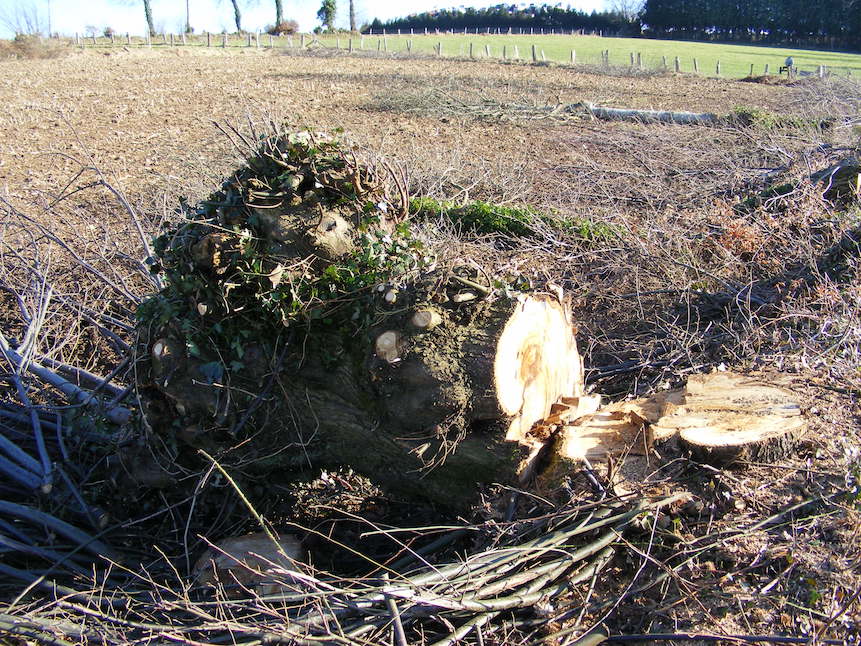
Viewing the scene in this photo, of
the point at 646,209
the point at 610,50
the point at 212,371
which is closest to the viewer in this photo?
the point at 212,371

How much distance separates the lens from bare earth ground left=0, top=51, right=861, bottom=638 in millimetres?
2682

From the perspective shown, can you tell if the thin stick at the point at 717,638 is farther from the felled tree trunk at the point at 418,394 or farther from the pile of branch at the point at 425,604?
the felled tree trunk at the point at 418,394

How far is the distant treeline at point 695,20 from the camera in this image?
42.2 metres

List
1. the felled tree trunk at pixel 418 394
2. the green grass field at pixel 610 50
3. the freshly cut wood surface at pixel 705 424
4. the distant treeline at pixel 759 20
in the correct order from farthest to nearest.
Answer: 1. the distant treeline at pixel 759 20
2. the green grass field at pixel 610 50
3. the freshly cut wood surface at pixel 705 424
4. the felled tree trunk at pixel 418 394

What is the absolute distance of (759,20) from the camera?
46.1 m

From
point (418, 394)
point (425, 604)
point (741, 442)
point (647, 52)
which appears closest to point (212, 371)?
point (418, 394)

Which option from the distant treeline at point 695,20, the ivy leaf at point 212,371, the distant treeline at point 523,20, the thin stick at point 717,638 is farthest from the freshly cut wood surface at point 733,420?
the distant treeline at point 523,20

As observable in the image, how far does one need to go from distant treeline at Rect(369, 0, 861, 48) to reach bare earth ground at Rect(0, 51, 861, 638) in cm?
2622

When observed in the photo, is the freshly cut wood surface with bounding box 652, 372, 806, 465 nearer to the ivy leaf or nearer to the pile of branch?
the pile of branch

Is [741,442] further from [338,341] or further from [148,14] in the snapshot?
[148,14]

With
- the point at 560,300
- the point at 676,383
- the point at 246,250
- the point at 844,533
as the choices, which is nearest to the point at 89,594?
the point at 246,250

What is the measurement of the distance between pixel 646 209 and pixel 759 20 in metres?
47.7

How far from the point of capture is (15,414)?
4113mm

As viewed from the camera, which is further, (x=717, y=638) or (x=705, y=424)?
(x=705, y=424)
